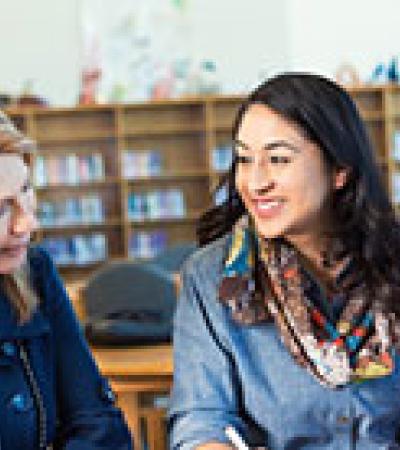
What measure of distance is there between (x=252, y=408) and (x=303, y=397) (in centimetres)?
9

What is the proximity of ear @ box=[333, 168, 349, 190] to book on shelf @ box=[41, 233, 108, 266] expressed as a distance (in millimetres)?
6629

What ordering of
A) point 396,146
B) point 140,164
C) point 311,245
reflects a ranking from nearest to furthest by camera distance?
point 311,245 → point 396,146 → point 140,164

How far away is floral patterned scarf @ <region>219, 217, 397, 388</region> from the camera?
1.70 meters

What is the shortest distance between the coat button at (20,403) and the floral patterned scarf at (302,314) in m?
0.43

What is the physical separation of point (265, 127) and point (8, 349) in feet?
2.06

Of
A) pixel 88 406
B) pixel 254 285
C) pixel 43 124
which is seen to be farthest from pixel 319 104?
pixel 43 124

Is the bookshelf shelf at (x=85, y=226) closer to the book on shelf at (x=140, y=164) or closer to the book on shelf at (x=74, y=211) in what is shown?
the book on shelf at (x=74, y=211)

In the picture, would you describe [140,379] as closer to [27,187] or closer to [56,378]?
[56,378]

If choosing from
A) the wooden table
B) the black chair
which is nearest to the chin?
the wooden table

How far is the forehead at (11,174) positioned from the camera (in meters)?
1.42

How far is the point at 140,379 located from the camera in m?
2.51

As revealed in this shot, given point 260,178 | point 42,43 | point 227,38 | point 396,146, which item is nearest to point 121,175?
point 42,43

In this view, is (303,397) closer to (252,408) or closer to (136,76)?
(252,408)

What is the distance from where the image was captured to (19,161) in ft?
4.76
